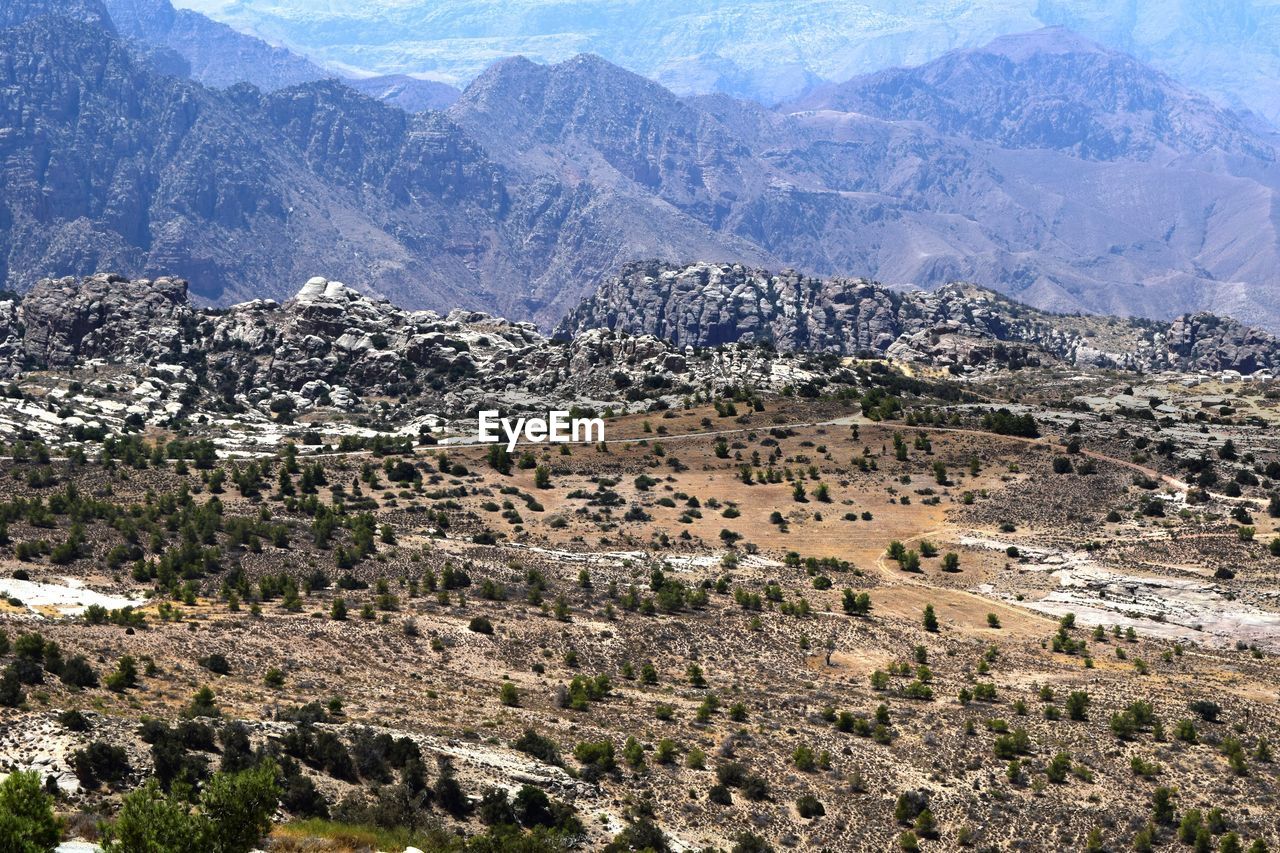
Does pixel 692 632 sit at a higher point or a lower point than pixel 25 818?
lower

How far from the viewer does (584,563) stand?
302 ft

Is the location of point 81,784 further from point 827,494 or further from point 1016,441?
point 1016,441

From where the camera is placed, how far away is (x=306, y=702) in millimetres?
52594

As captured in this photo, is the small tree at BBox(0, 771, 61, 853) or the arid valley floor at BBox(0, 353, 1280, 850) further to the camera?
the arid valley floor at BBox(0, 353, 1280, 850)

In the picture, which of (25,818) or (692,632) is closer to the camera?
(25,818)

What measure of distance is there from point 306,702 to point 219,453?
91.0 meters

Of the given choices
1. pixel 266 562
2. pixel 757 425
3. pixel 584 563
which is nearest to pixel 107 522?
pixel 266 562

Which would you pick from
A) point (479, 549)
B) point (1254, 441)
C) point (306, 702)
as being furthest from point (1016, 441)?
point (306, 702)

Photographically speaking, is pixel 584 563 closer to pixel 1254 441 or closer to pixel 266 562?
pixel 266 562

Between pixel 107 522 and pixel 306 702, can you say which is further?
pixel 107 522

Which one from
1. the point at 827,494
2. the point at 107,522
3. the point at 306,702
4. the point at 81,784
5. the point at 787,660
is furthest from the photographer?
the point at 827,494

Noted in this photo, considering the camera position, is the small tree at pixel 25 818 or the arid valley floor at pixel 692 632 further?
the arid valley floor at pixel 692 632

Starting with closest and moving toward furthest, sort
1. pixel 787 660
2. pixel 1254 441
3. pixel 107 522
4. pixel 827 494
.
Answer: pixel 787 660 → pixel 107 522 → pixel 827 494 → pixel 1254 441

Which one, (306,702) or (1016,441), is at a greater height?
(1016,441)
